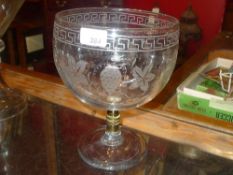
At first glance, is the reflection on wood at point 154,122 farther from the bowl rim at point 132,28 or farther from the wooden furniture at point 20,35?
the wooden furniture at point 20,35

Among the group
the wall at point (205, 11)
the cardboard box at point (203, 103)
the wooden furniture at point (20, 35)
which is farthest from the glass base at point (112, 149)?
the wall at point (205, 11)

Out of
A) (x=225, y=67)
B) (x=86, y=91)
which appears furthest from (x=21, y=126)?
(x=225, y=67)

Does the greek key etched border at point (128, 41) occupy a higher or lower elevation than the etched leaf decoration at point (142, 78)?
higher

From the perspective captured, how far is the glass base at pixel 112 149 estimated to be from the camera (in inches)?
16.7

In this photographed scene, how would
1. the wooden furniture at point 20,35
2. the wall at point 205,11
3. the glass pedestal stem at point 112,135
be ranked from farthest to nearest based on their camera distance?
1. the wall at point 205,11
2. the wooden furniture at point 20,35
3. the glass pedestal stem at point 112,135

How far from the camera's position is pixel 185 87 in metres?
0.56

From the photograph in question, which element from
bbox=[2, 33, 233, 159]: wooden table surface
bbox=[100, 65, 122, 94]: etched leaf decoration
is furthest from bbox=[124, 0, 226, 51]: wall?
bbox=[100, 65, 122, 94]: etched leaf decoration

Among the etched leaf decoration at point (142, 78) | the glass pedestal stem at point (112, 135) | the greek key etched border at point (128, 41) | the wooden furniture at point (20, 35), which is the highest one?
the greek key etched border at point (128, 41)

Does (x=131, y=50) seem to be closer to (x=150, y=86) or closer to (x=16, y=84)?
(x=150, y=86)

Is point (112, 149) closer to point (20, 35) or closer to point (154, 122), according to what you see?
point (154, 122)

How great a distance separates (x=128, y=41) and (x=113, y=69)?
64 mm

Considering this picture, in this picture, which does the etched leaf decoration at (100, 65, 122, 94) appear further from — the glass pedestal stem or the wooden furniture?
the wooden furniture

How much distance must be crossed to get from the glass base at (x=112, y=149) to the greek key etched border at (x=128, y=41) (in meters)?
0.16

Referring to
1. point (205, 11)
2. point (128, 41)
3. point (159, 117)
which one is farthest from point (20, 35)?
point (128, 41)
